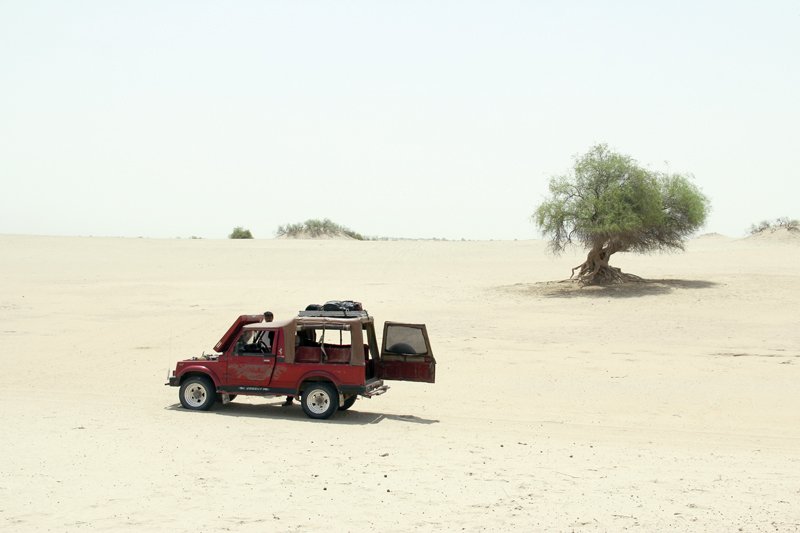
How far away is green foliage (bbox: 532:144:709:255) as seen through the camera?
3181cm

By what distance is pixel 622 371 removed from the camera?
1750 centimetres

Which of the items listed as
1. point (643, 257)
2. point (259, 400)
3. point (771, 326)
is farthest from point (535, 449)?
point (643, 257)

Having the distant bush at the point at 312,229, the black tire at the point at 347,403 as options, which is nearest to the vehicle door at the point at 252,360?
the black tire at the point at 347,403

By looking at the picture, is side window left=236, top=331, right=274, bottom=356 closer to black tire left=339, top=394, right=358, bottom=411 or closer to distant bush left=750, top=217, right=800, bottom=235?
black tire left=339, top=394, right=358, bottom=411

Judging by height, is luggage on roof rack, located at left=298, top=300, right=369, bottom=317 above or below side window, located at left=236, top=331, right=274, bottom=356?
above

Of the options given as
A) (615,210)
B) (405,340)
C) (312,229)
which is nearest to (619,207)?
(615,210)

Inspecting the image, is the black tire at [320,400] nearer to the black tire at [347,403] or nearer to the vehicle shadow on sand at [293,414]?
the vehicle shadow on sand at [293,414]

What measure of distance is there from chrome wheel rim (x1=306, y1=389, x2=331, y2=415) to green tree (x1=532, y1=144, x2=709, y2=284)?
67.1 ft

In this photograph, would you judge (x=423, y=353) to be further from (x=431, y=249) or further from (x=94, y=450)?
(x=431, y=249)

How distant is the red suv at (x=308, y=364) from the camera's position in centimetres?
1263

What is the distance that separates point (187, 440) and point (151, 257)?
3964cm

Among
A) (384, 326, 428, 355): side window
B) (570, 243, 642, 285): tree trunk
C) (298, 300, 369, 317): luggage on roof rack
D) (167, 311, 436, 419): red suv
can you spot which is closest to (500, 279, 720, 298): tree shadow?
(570, 243, 642, 285): tree trunk

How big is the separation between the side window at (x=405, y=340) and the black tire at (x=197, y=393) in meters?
2.83

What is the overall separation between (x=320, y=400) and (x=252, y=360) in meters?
1.21
